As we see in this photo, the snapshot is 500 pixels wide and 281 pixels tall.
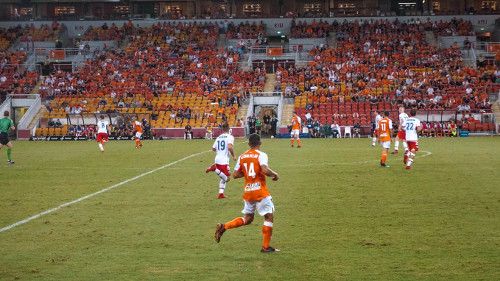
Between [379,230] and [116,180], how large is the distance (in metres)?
10.5

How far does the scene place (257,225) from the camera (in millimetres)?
11398

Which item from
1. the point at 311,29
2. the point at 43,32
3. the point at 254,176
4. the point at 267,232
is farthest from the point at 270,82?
the point at 267,232

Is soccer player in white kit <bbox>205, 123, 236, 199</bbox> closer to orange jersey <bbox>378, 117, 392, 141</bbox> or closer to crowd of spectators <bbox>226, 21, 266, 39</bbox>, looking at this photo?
orange jersey <bbox>378, 117, 392, 141</bbox>

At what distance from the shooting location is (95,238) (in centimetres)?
1032

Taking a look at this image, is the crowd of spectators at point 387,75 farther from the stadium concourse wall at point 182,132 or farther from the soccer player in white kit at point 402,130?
the soccer player in white kit at point 402,130

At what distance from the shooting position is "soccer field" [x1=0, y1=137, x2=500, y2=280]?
8.23m

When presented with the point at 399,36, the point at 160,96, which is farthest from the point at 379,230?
the point at 399,36

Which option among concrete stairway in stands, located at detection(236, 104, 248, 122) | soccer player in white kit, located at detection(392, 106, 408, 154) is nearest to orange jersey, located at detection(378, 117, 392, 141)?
soccer player in white kit, located at detection(392, 106, 408, 154)

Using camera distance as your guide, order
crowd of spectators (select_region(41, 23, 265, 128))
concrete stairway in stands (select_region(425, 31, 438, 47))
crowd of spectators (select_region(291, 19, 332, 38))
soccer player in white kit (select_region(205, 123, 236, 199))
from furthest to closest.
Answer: crowd of spectators (select_region(291, 19, 332, 38)), concrete stairway in stands (select_region(425, 31, 438, 47)), crowd of spectators (select_region(41, 23, 265, 128)), soccer player in white kit (select_region(205, 123, 236, 199))

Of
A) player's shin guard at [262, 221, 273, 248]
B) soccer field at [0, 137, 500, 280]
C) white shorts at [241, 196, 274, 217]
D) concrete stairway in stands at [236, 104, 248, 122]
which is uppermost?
concrete stairway in stands at [236, 104, 248, 122]

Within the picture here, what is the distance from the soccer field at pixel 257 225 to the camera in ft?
27.0

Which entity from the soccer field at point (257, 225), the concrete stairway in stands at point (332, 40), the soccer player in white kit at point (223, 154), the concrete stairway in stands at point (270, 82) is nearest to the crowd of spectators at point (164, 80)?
the concrete stairway in stands at point (270, 82)

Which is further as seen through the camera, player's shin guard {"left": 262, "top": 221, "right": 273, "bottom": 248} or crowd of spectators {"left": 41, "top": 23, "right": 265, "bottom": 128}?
crowd of spectators {"left": 41, "top": 23, "right": 265, "bottom": 128}

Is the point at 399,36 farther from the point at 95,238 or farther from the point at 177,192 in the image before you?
the point at 95,238
